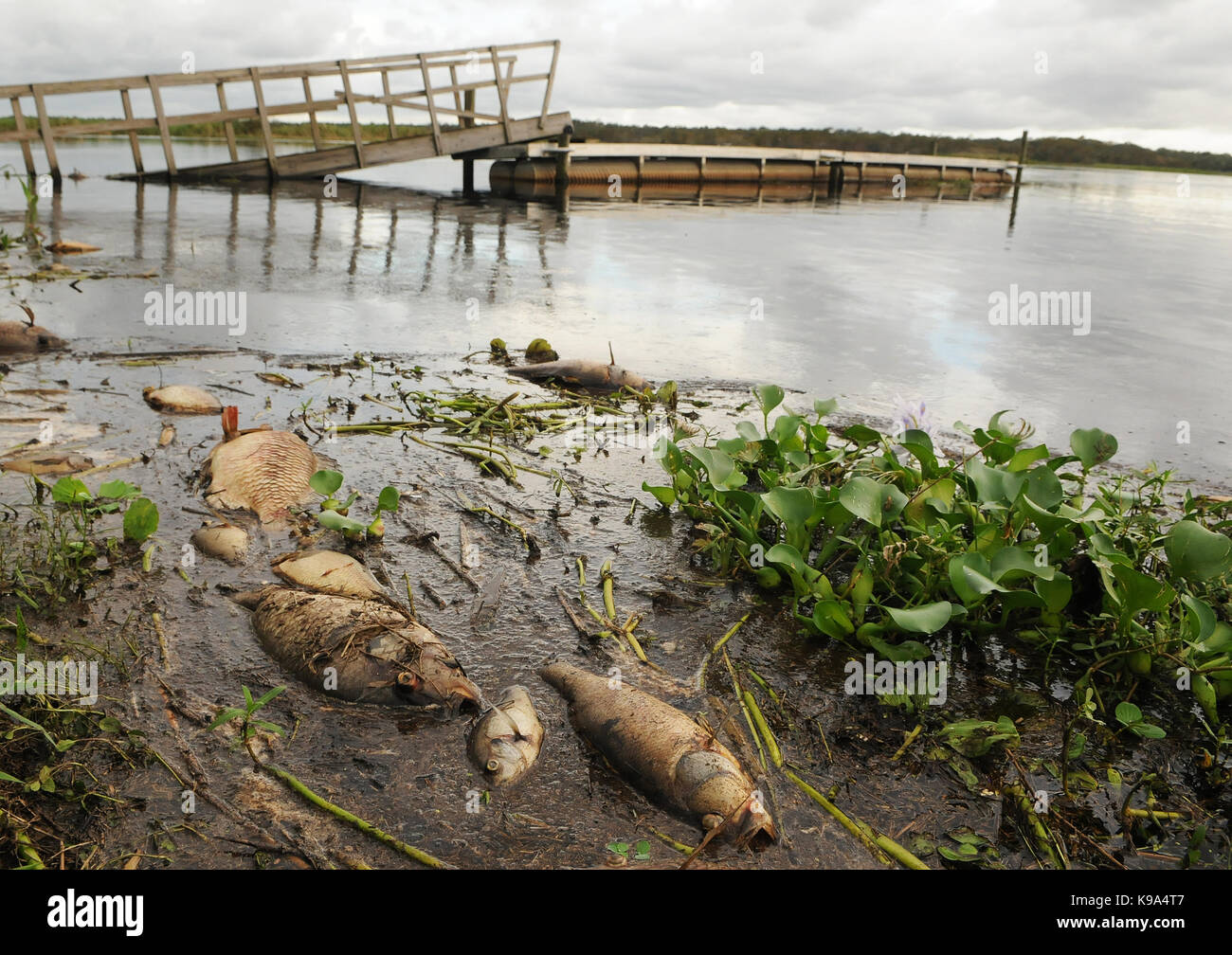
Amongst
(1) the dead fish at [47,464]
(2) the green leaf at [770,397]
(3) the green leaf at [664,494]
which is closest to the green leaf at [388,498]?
(3) the green leaf at [664,494]

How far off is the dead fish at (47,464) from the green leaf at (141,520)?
88cm

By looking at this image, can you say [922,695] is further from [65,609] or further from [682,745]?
[65,609]

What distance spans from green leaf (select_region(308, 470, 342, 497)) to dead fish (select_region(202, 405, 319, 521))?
21cm

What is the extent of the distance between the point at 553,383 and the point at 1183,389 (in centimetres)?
515

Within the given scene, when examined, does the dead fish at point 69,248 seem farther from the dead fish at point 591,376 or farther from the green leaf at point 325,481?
the green leaf at point 325,481

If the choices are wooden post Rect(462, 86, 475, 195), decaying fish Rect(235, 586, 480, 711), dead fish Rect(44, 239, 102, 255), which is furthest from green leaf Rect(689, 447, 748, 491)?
wooden post Rect(462, 86, 475, 195)

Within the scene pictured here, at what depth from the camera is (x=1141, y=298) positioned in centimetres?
1195

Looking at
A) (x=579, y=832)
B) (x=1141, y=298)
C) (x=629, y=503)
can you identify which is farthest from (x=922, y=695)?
(x=1141, y=298)

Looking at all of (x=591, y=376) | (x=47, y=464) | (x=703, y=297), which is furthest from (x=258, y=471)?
(x=703, y=297)

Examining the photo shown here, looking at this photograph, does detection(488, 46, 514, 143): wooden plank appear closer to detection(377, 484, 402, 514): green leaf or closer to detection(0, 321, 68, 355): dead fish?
detection(0, 321, 68, 355): dead fish

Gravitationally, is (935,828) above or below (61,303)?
below

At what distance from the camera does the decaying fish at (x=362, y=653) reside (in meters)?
2.67

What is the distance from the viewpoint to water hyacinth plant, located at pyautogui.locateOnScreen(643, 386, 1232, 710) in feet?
9.32

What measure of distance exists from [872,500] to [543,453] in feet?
6.85
